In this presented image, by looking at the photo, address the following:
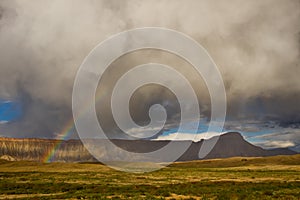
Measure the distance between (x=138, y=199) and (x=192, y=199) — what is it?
5293mm

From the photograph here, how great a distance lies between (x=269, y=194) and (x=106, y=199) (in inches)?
699

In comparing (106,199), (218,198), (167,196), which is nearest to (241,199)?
(218,198)

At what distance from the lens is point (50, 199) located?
110 feet

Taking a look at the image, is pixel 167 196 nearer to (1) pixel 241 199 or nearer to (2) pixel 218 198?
(2) pixel 218 198

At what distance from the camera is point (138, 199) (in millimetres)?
31844

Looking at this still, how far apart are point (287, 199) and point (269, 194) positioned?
5.13m

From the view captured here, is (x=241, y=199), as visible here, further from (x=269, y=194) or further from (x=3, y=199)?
(x=3, y=199)

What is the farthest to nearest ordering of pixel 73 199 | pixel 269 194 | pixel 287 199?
pixel 269 194
pixel 73 199
pixel 287 199

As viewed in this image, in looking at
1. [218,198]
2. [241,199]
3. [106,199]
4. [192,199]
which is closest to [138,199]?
[106,199]

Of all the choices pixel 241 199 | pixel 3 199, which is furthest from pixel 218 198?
pixel 3 199

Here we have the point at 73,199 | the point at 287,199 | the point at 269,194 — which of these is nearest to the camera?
the point at 287,199

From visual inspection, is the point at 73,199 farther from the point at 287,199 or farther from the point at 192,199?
the point at 287,199

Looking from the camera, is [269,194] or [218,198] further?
[269,194]

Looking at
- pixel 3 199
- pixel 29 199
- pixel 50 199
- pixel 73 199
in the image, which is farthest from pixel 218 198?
pixel 3 199
